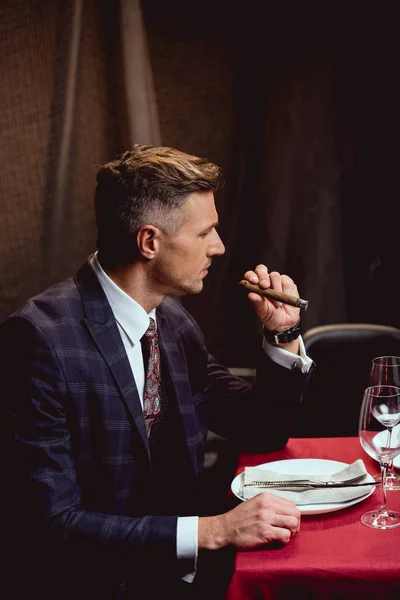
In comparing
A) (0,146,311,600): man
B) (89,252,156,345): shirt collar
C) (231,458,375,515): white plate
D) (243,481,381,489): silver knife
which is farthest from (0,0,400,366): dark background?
(243,481,381,489): silver knife

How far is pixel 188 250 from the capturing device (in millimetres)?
2049

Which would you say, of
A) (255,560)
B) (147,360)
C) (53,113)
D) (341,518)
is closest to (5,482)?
(147,360)

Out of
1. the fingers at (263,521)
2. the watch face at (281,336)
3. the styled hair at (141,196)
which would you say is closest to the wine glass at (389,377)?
the fingers at (263,521)

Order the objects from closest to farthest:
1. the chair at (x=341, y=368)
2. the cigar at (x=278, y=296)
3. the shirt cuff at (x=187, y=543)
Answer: the shirt cuff at (x=187, y=543), the cigar at (x=278, y=296), the chair at (x=341, y=368)

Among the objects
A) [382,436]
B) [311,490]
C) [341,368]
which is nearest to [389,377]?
[382,436]

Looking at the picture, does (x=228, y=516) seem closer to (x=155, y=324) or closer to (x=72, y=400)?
(x=72, y=400)

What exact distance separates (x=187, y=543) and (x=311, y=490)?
0.29 meters

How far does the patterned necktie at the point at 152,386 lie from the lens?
1992mm

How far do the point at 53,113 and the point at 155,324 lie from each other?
55.6 inches

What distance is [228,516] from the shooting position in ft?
4.93

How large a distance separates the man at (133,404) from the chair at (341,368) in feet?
2.00

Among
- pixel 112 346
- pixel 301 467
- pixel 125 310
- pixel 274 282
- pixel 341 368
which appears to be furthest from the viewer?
pixel 341 368

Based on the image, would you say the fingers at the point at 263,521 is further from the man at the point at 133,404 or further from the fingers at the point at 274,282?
the fingers at the point at 274,282

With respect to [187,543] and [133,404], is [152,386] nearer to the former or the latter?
[133,404]
